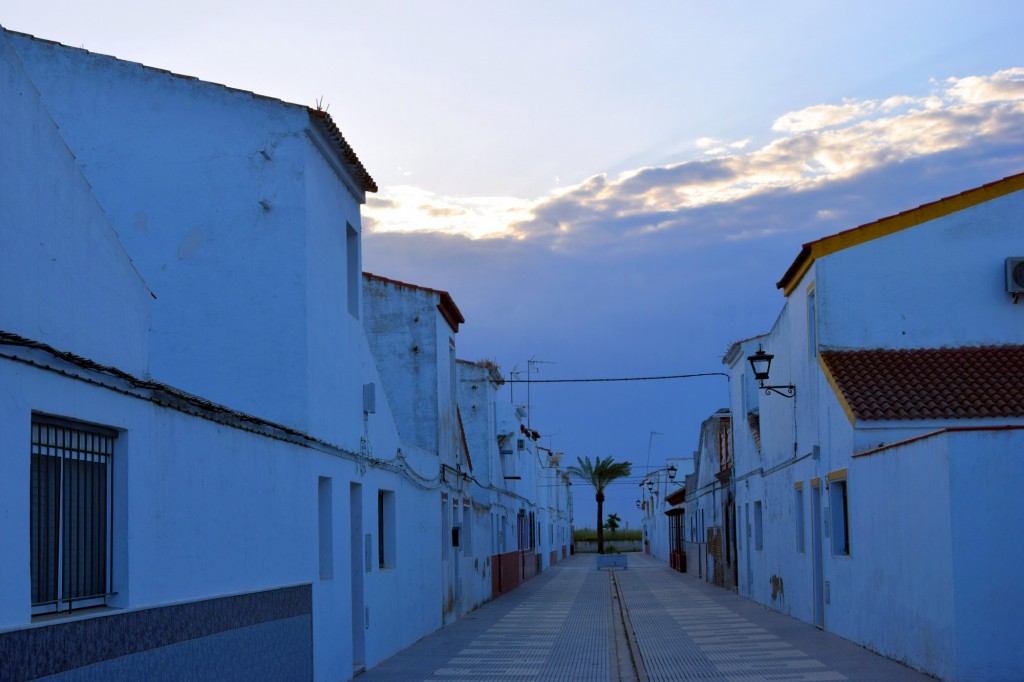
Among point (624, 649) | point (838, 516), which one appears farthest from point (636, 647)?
point (838, 516)

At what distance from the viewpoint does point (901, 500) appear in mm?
14844

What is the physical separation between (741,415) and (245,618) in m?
24.1

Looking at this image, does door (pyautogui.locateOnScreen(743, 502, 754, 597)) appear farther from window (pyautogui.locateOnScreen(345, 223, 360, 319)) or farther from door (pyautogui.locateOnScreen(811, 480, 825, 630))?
window (pyautogui.locateOnScreen(345, 223, 360, 319))

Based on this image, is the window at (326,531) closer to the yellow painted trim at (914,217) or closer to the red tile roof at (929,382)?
the red tile roof at (929,382)

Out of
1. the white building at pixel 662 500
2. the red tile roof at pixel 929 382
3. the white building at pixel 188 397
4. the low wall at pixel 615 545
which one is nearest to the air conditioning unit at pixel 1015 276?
the red tile roof at pixel 929 382

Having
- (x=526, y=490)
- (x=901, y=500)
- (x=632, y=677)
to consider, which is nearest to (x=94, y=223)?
(x=632, y=677)

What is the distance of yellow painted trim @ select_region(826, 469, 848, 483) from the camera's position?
59.9ft

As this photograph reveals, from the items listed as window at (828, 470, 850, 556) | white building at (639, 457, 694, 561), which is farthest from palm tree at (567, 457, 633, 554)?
window at (828, 470, 850, 556)

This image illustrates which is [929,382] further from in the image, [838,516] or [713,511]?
[713,511]

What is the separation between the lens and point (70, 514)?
7434 mm

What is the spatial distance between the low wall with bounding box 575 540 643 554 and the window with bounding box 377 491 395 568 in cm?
8042

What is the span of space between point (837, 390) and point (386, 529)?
703 cm

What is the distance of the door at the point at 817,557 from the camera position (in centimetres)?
2055

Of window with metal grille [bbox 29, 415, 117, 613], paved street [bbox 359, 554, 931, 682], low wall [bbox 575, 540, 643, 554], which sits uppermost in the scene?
window with metal grille [bbox 29, 415, 117, 613]
